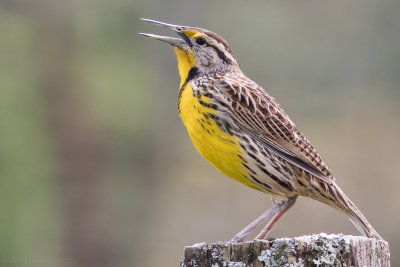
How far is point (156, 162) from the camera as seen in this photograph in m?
13.4

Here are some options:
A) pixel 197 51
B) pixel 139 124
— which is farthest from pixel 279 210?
pixel 139 124

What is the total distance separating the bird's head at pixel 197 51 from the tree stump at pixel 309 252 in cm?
161

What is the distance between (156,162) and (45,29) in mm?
2644

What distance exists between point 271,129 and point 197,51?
658 mm

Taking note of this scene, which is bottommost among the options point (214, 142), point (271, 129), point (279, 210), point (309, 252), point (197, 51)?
point (309, 252)

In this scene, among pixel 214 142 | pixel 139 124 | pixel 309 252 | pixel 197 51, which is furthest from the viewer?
pixel 139 124

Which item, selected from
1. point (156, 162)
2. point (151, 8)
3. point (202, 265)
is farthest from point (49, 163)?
point (202, 265)

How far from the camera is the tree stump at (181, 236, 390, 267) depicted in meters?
3.57

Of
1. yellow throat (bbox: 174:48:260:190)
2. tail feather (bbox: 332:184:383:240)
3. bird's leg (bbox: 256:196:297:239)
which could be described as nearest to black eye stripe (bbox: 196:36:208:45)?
yellow throat (bbox: 174:48:260:190)

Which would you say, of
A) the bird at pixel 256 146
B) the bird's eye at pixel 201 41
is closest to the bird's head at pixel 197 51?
the bird's eye at pixel 201 41

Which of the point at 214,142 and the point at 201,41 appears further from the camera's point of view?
the point at 201,41

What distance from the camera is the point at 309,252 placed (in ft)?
11.8

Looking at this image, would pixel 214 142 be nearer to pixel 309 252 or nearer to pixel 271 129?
pixel 271 129

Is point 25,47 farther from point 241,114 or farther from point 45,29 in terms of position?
point 241,114
